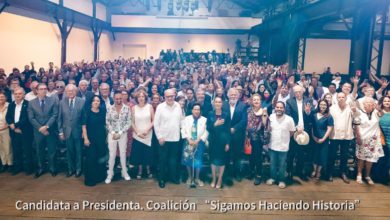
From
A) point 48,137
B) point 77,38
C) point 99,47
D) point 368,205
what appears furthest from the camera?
point 99,47

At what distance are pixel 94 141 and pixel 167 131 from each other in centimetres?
118

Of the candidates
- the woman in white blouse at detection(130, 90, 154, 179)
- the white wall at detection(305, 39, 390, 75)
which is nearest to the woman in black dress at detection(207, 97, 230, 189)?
the woman in white blouse at detection(130, 90, 154, 179)

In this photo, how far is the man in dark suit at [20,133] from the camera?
5.15 meters

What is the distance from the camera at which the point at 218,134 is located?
4.73 m

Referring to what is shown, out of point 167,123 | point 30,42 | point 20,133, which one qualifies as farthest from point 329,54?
point 20,133

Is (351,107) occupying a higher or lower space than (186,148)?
higher

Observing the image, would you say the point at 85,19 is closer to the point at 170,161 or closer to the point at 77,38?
the point at 77,38

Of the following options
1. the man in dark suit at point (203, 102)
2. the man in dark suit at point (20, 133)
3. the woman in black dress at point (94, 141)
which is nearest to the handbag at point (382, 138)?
the man in dark suit at point (203, 102)

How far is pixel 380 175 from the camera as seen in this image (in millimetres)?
5258

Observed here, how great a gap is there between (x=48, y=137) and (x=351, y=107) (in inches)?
204

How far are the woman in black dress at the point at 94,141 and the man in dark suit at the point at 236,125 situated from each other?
198 centimetres

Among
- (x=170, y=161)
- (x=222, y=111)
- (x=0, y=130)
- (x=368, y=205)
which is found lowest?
(x=368, y=205)

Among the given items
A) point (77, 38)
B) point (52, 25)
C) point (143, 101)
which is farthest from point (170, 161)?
point (77, 38)

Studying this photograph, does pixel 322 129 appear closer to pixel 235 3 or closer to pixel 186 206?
pixel 186 206
